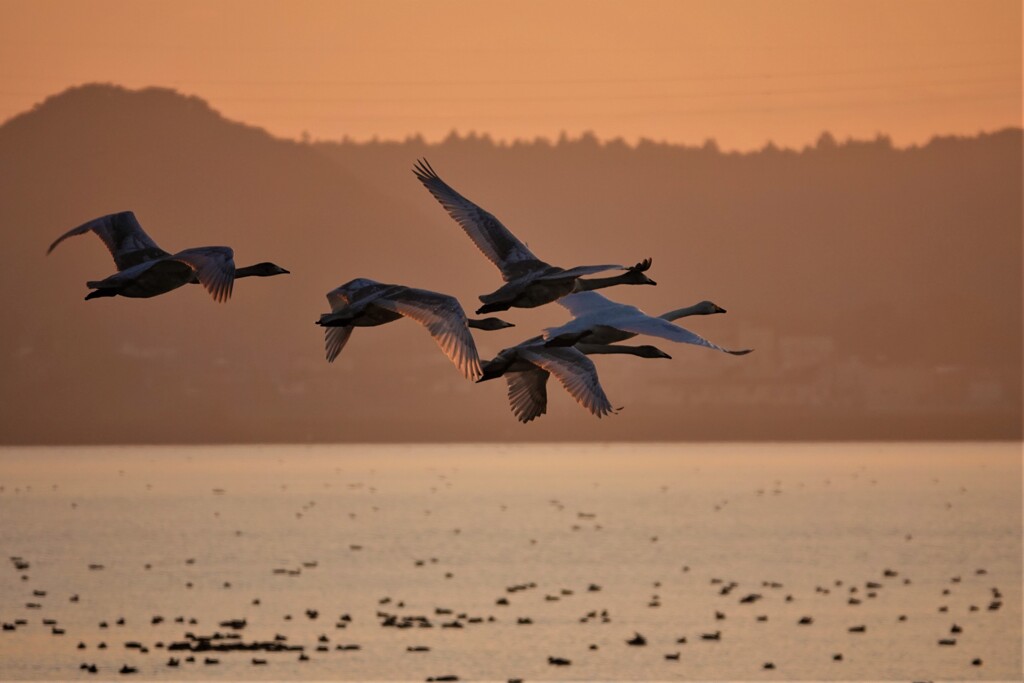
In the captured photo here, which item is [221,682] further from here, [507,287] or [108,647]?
[507,287]

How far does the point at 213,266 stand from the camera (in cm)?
1622

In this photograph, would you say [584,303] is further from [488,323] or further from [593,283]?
[488,323]

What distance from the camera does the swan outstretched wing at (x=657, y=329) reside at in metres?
15.4

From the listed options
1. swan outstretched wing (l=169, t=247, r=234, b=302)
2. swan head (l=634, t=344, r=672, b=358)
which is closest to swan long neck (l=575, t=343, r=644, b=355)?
swan head (l=634, t=344, r=672, b=358)

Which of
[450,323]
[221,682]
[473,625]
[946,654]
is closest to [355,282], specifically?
[450,323]

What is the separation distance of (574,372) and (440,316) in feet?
9.28

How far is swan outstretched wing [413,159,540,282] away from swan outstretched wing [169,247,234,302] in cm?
354

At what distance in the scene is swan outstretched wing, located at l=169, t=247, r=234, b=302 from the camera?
15648 mm

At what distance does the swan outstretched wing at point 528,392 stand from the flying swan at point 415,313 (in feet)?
9.44

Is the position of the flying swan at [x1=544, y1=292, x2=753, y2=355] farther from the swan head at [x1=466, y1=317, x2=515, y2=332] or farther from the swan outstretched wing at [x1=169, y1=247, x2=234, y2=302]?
the swan outstretched wing at [x1=169, y1=247, x2=234, y2=302]

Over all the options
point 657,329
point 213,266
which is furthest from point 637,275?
point 213,266

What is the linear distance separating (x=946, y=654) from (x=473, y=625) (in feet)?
176

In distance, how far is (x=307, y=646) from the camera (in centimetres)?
17875

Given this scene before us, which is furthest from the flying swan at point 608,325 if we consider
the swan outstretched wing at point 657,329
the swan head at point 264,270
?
the swan head at point 264,270
